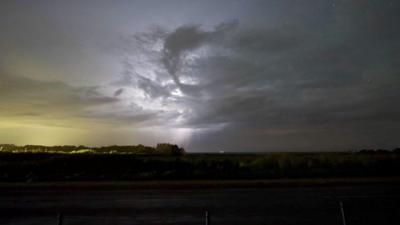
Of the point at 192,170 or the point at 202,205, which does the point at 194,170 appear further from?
the point at 202,205

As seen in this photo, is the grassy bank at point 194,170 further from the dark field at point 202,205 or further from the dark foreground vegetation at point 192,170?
the dark field at point 202,205

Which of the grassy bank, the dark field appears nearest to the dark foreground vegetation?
the grassy bank

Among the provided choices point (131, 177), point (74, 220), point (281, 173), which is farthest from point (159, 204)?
point (281, 173)

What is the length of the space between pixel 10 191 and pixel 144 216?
10889 millimetres

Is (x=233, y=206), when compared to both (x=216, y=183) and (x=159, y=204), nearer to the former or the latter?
(x=159, y=204)

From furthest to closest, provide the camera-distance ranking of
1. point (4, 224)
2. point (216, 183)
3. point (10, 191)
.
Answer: point (216, 183) < point (10, 191) < point (4, 224)

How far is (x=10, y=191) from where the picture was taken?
18.9 meters

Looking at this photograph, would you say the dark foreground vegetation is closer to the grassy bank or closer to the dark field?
the grassy bank

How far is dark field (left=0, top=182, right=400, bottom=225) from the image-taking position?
1134cm

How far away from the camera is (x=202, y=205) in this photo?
13969 millimetres

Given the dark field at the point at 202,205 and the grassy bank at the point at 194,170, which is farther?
the grassy bank at the point at 194,170

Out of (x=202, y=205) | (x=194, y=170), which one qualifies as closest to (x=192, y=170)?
(x=194, y=170)

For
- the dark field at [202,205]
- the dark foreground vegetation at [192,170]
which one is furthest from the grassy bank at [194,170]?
the dark field at [202,205]

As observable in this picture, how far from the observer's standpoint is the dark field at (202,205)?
37.2ft
